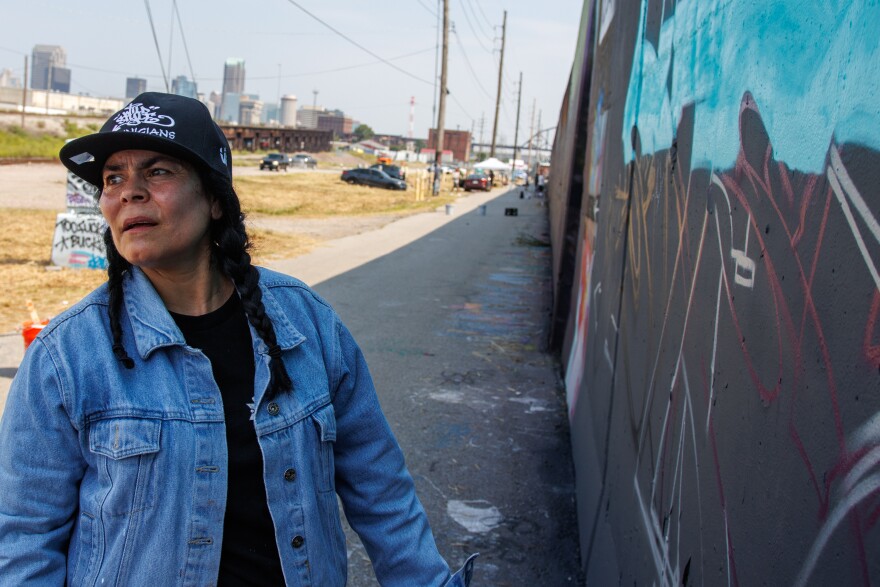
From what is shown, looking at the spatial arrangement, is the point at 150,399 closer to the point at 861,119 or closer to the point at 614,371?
the point at 861,119

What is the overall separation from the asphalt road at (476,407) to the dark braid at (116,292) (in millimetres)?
2347

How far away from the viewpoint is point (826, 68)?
5.04ft

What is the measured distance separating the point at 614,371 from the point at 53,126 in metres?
70.5

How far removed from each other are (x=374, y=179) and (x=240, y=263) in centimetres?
4487

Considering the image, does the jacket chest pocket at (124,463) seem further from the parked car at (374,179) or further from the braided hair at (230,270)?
the parked car at (374,179)

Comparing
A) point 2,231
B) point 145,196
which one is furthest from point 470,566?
point 2,231

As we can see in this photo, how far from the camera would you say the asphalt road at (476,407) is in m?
4.39

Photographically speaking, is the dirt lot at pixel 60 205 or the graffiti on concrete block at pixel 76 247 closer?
the graffiti on concrete block at pixel 76 247

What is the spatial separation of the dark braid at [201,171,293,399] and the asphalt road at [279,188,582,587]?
7.38 ft

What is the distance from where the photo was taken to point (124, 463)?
1.81 m

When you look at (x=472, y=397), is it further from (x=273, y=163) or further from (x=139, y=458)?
(x=273, y=163)

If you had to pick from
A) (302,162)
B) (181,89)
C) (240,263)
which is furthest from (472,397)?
(181,89)

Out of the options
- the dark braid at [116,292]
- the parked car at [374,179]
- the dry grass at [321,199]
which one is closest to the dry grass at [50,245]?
the dry grass at [321,199]

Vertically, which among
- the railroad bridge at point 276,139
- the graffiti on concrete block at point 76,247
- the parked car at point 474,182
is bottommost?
the graffiti on concrete block at point 76,247
